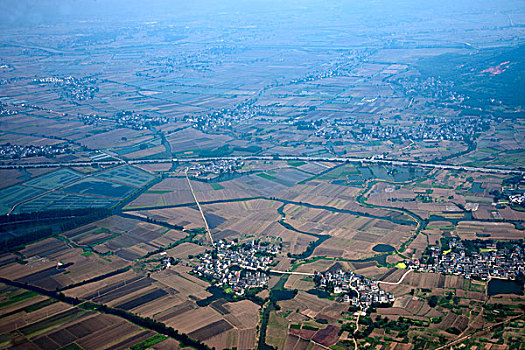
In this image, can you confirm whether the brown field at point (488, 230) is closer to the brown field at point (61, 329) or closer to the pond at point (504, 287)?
the pond at point (504, 287)

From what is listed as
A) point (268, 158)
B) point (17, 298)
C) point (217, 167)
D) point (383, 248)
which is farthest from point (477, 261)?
point (217, 167)

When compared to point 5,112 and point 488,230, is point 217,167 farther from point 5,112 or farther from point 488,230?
point 5,112

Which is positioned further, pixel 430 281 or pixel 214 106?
pixel 214 106

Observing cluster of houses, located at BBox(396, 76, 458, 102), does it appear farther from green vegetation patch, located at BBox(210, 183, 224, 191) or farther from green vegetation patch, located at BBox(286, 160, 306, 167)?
green vegetation patch, located at BBox(210, 183, 224, 191)

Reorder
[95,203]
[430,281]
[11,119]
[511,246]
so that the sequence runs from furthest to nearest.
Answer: [11,119]
[95,203]
[511,246]
[430,281]

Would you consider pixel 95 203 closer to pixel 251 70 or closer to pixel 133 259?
pixel 133 259

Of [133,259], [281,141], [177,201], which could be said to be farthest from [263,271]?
[281,141]

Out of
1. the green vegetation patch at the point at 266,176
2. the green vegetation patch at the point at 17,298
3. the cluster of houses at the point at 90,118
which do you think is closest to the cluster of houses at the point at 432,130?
the green vegetation patch at the point at 266,176
